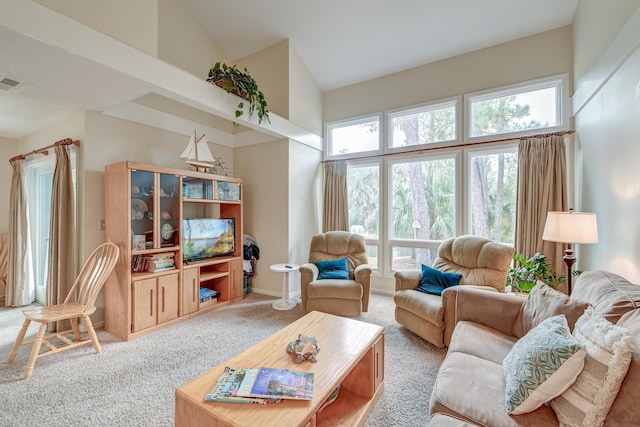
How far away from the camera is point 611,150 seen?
229 cm

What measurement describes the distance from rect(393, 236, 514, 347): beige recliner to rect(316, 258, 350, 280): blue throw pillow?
739 mm

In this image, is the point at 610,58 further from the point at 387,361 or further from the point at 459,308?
the point at 387,361

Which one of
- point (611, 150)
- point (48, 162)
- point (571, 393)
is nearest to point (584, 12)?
point (611, 150)

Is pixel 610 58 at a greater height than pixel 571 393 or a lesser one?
greater

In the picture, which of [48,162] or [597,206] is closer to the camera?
[597,206]

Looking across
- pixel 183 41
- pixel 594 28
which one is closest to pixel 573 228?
pixel 594 28

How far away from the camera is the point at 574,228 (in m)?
2.30

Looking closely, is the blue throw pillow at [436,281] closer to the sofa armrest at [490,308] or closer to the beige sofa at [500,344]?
the sofa armrest at [490,308]

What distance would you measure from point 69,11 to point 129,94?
2.46 ft

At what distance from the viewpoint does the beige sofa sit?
43.5 inches

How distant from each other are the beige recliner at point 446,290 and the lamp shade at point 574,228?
48 cm

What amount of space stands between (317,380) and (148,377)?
5.24 feet

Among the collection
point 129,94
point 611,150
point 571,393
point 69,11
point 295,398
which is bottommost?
point 295,398

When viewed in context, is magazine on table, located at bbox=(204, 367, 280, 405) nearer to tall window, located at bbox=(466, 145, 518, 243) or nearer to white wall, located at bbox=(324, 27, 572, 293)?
white wall, located at bbox=(324, 27, 572, 293)
